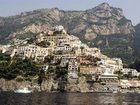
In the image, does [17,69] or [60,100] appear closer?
[60,100]

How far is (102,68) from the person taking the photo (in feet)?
656

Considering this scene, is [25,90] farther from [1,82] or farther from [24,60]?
[24,60]

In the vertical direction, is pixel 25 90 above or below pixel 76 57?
below

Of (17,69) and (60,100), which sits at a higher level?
(17,69)

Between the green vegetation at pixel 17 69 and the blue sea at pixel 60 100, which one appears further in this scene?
the green vegetation at pixel 17 69

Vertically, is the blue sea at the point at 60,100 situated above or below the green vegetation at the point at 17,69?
below

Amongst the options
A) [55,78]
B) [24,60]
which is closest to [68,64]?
[55,78]

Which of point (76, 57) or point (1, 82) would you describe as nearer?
point (1, 82)

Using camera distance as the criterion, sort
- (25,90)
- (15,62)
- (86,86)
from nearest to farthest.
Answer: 1. (25,90)
2. (86,86)
3. (15,62)

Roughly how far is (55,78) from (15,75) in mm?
15435

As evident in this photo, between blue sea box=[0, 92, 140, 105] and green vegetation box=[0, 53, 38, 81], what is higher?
green vegetation box=[0, 53, 38, 81]

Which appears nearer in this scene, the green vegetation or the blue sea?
the blue sea

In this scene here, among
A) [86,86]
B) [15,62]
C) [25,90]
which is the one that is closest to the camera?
[25,90]

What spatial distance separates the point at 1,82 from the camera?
582 feet
